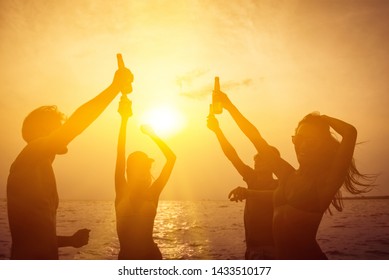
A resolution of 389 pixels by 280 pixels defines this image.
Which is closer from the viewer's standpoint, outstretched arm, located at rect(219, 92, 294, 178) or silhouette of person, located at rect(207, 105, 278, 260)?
outstretched arm, located at rect(219, 92, 294, 178)

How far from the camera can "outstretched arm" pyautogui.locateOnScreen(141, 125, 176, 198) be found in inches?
116

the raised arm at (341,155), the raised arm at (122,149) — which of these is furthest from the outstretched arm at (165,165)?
the raised arm at (341,155)

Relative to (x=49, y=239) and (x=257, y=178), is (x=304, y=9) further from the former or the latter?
(x=49, y=239)

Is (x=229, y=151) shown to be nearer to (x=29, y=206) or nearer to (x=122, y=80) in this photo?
(x=122, y=80)

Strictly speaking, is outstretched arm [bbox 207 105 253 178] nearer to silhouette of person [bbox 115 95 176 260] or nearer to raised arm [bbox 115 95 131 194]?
silhouette of person [bbox 115 95 176 260]

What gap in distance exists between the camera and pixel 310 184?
2277 millimetres

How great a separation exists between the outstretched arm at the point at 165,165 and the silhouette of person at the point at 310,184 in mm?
991

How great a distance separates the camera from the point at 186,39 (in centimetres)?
527

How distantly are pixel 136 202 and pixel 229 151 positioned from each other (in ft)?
3.58

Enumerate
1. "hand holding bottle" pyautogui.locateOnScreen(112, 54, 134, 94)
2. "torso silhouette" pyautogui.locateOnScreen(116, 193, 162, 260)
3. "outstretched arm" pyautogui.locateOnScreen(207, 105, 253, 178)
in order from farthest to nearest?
1. "outstretched arm" pyautogui.locateOnScreen(207, 105, 253, 178)
2. "torso silhouette" pyautogui.locateOnScreen(116, 193, 162, 260)
3. "hand holding bottle" pyautogui.locateOnScreen(112, 54, 134, 94)

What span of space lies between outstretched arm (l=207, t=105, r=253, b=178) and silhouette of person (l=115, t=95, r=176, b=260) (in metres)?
0.67

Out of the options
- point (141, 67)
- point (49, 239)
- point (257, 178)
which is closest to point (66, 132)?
point (49, 239)

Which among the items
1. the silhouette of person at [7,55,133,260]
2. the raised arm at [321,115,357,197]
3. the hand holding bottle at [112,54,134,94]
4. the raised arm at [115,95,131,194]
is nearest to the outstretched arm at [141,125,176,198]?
the raised arm at [115,95,131,194]
